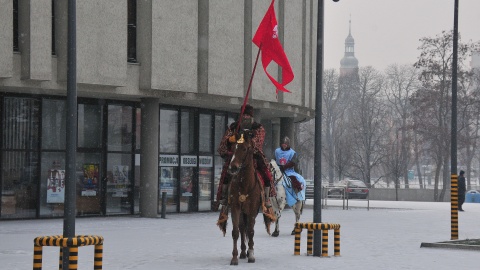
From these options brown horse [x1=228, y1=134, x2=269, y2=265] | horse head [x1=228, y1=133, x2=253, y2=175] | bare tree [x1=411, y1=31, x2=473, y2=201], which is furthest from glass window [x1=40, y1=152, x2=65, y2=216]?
bare tree [x1=411, y1=31, x2=473, y2=201]

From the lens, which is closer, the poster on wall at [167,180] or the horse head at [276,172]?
the horse head at [276,172]

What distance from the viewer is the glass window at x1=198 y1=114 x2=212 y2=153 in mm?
39406

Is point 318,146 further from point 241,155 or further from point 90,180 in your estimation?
point 90,180

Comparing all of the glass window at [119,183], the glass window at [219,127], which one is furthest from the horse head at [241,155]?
the glass window at [219,127]

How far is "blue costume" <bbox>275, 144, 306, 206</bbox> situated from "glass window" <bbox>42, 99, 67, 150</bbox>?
446 inches

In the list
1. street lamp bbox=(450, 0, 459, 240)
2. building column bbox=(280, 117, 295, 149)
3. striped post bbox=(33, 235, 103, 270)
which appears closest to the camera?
striped post bbox=(33, 235, 103, 270)

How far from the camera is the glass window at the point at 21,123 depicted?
32.1 meters

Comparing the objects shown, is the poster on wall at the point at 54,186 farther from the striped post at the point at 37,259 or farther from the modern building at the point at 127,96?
the striped post at the point at 37,259

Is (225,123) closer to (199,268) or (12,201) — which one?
(12,201)

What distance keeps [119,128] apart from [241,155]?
19563 millimetres

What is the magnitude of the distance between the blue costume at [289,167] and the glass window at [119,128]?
12.1 m

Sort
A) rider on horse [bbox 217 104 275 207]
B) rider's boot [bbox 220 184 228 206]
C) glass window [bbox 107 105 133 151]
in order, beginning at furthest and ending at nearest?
glass window [bbox 107 105 133 151], rider's boot [bbox 220 184 228 206], rider on horse [bbox 217 104 275 207]

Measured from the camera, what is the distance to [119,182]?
35.3 m

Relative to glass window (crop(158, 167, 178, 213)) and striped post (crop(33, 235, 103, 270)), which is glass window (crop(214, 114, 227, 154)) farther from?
striped post (crop(33, 235, 103, 270))
